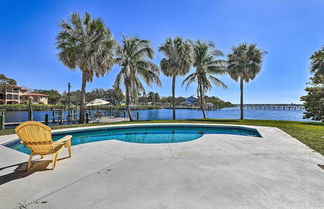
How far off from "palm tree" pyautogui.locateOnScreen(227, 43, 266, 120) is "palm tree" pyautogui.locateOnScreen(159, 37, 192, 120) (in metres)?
6.13

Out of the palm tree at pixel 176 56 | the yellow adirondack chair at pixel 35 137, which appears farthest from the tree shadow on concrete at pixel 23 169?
the palm tree at pixel 176 56

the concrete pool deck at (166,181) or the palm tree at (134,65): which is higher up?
the palm tree at (134,65)

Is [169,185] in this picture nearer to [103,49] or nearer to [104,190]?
[104,190]

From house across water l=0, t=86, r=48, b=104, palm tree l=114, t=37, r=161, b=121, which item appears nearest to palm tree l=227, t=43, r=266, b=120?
palm tree l=114, t=37, r=161, b=121

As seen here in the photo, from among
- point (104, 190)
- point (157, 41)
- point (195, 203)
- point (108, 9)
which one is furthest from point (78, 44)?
point (195, 203)

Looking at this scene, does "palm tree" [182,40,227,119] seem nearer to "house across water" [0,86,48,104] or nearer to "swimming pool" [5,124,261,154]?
"swimming pool" [5,124,261,154]

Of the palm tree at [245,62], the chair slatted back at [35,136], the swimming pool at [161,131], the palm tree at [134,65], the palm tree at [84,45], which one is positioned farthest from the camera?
the palm tree at [245,62]

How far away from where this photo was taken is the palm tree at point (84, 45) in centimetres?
1062

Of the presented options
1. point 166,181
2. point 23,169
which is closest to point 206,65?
point 166,181

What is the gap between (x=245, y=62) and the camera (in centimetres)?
1656

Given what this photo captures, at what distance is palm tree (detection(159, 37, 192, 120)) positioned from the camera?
48.0ft

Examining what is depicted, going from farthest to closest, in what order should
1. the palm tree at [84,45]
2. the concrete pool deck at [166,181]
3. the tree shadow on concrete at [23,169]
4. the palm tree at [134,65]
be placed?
the palm tree at [134,65] < the palm tree at [84,45] < the tree shadow on concrete at [23,169] < the concrete pool deck at [166,181]

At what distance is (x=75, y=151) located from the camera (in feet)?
13.9

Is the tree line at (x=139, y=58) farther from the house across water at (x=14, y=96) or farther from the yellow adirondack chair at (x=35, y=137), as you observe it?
the house across water at (x=14, y=96)
